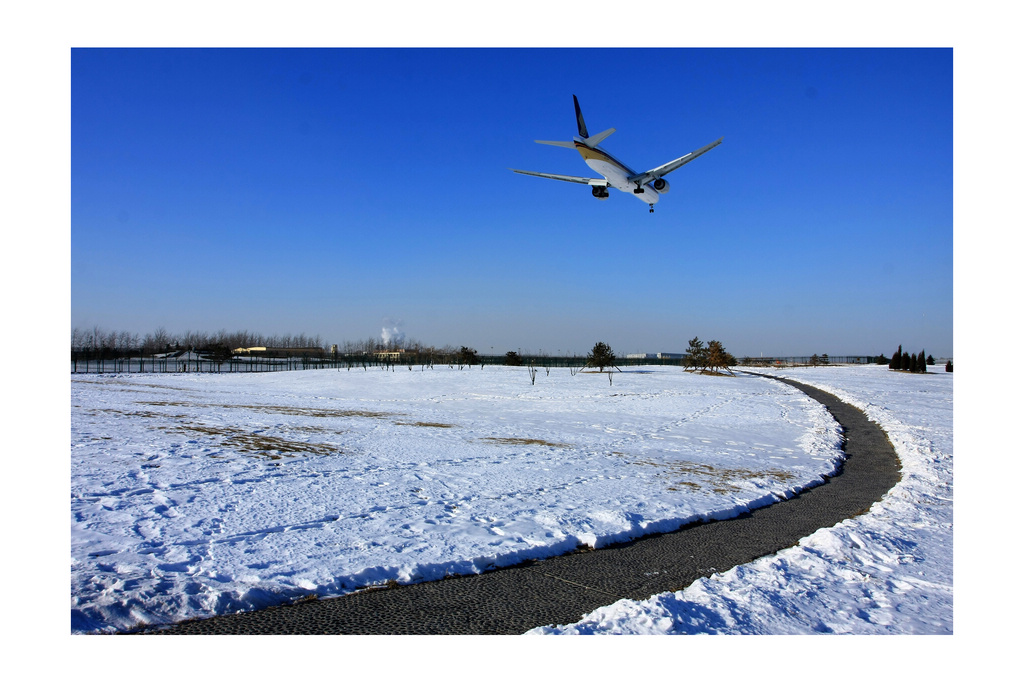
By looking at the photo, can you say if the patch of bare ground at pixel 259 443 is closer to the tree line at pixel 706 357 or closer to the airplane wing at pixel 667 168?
the airplane wing at pixel 667 168

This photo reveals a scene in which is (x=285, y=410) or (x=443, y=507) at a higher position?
(x=443, y=507)

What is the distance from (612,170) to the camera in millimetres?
15930

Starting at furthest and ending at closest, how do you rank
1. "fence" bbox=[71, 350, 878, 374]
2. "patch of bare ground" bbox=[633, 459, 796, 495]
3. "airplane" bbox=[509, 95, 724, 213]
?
"fence" bbox=[71, 350, 878, 374] → "airplane" bbox=[509, 95, 724, 213] → "patch of bare ground" bbox=[633, 459, 796, 495]

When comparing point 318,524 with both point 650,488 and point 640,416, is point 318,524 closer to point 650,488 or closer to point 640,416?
point 650,488

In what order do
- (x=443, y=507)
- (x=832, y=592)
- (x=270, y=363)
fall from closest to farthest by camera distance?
(x=832, y=592) → (x=443, y=507) → (x=270, y=363)

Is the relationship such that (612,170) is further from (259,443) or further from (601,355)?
(601,355)

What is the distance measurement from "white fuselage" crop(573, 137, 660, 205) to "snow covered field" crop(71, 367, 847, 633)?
6899 millimetres

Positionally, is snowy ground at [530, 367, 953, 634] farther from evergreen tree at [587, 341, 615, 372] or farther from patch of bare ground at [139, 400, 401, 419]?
evergreen tree at [587, 341, 615, 372]

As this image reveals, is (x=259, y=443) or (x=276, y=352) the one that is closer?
(x=259, y=443)

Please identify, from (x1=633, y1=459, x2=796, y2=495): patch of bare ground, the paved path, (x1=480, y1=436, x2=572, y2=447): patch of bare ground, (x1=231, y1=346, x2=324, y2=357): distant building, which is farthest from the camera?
(x1=231, y1=346, x2=324, y2=357): distant building

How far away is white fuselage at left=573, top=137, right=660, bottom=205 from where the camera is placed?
1577 centimetres

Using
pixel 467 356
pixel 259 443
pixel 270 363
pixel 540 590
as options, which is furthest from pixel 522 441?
pixel 270 363

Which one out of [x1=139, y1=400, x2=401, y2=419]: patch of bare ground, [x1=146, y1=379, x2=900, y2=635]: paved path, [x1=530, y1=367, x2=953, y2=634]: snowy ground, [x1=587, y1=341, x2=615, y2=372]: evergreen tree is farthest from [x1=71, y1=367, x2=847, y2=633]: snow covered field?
[x1=587, y1=341, x2=615, y2=372]: evergreen tree

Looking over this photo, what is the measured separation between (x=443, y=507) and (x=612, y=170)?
1251 cm
